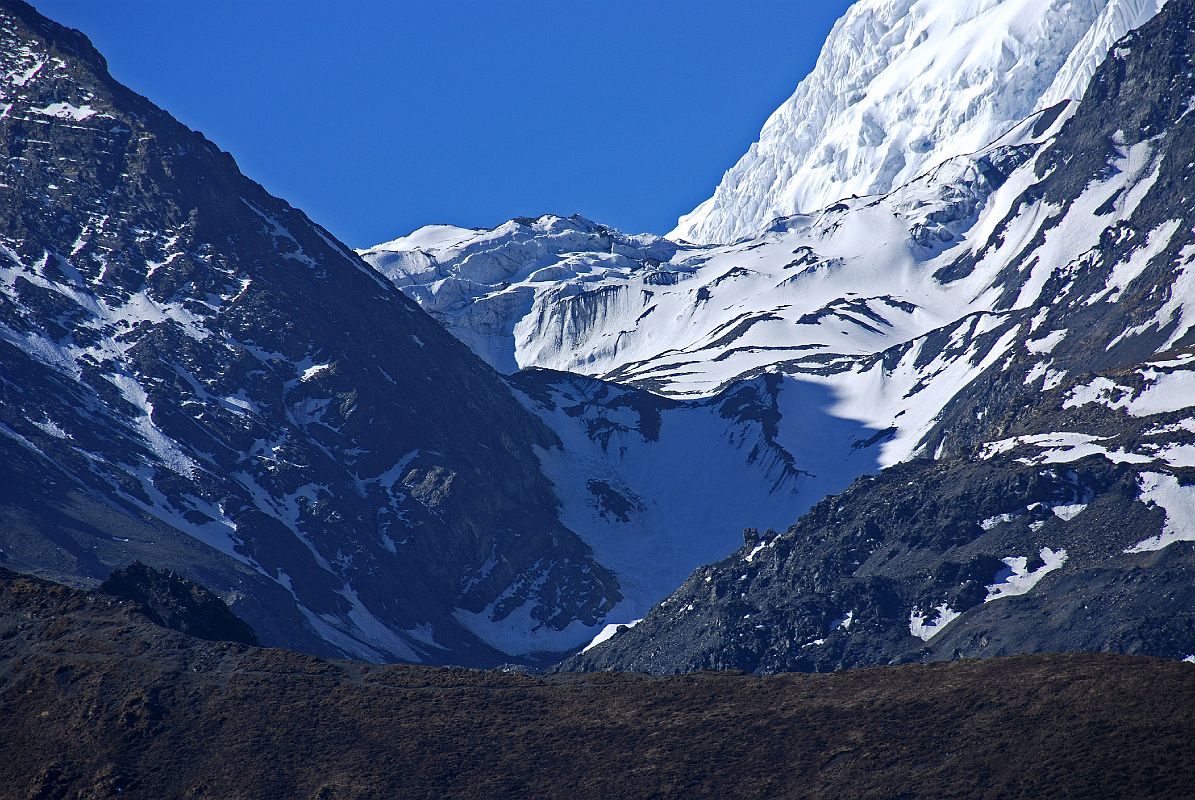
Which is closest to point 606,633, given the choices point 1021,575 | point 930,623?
→ point 930,623

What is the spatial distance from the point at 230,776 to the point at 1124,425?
405 ft

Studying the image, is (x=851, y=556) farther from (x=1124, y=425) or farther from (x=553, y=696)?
(x=553, y=696)

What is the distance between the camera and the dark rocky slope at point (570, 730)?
215ft

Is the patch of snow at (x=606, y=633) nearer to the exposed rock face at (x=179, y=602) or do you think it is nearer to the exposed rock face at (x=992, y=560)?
the exposed rock face at (x=992, y=560)

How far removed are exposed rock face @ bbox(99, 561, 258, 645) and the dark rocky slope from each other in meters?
14.7

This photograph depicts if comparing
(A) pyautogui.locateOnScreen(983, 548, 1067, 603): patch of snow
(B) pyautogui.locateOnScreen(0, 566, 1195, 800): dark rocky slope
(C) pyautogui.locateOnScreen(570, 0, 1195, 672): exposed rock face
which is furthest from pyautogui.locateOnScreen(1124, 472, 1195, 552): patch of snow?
(B) pyautogui.locateOnScreen(0, 566, 1195, 800): dark rocky slope

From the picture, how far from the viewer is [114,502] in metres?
178

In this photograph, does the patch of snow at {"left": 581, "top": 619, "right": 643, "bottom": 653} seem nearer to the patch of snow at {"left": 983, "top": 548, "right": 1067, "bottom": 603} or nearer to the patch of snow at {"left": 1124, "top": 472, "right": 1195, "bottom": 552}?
the patch of snow at {"left": 983, "top": 548, "right": 1067, "bottom": 603}

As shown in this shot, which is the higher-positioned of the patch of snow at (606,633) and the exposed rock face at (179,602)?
the patch of snow at (606,633)

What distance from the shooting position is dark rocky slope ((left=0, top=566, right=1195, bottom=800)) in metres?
65.5

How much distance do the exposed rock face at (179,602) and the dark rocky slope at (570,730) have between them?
1466 centimetres

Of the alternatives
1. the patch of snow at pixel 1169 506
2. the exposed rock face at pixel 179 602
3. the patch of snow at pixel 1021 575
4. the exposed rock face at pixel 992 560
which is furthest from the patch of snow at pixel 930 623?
the exposed rock face at pixel 179 602

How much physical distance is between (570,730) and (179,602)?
111 ft

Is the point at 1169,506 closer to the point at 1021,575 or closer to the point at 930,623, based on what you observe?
the point at 1021,575
